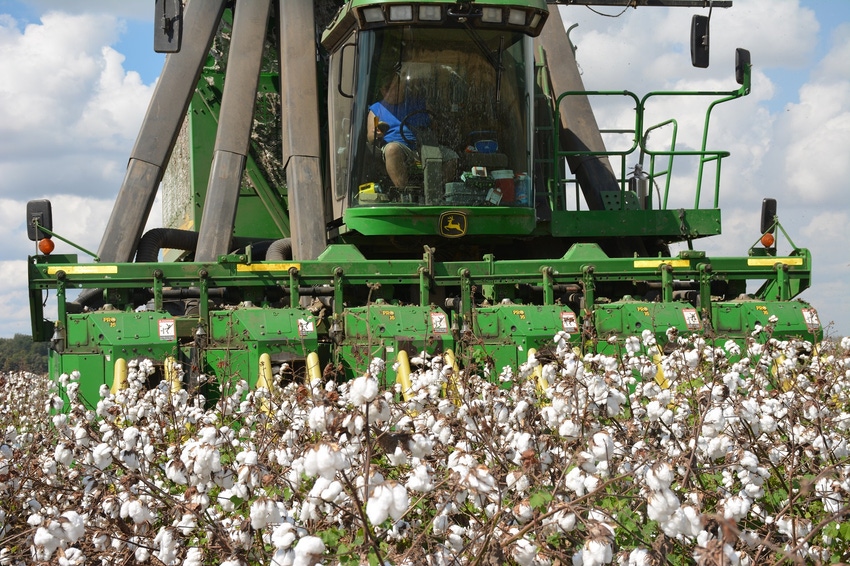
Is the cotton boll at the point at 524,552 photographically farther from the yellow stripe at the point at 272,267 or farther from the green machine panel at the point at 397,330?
the yellow stripe at the point at 272,267

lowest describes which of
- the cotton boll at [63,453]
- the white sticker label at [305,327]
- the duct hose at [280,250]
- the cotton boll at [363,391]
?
the cotton boll at [63,453]

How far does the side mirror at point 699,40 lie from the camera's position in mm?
10867

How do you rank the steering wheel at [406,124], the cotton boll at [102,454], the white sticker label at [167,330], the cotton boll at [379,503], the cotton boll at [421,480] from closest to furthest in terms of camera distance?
the cotton boll at [379,503]
the cotton boll at [421,480]
the cotton boll at [102,454]
the white sticker label at [167,330]
the steering wheel at [406,124]

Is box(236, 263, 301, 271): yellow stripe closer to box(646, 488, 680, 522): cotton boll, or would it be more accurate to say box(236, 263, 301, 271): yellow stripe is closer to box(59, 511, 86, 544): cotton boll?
box(59, 511, 86, 544): cotton boll

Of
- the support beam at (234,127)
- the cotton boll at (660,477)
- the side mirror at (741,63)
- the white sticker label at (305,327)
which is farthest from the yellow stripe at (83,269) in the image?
the cotton boll at (660,477)

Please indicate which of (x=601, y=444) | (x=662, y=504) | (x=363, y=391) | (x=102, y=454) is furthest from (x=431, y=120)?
(x=662, y=504)

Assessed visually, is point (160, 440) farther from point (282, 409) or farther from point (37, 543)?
point (37, 543)

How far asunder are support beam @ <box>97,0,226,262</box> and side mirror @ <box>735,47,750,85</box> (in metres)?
5.69

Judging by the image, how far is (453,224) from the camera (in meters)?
10.2

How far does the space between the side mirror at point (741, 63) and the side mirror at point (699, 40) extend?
38 cm

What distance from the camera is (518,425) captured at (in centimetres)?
427

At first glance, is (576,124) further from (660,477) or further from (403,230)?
(660,477)

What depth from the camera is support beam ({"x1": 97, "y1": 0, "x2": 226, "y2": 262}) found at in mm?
11523

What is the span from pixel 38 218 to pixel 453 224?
12.6 feet
